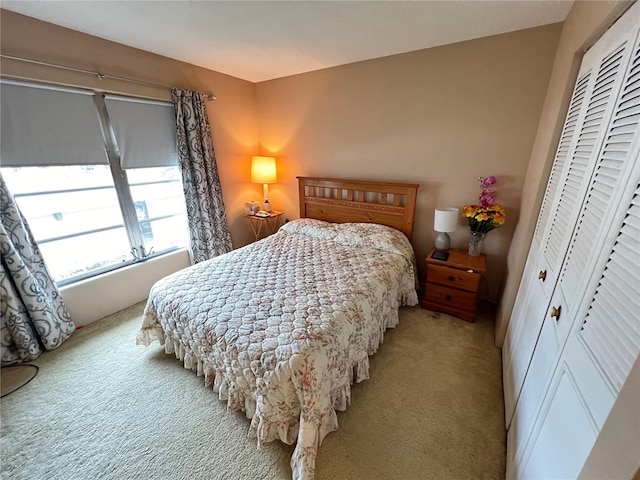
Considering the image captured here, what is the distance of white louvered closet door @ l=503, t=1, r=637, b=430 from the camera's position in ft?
3.41

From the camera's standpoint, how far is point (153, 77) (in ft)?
7.98

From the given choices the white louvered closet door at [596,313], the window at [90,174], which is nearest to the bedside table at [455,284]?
the white louvered closet door at [596,313]

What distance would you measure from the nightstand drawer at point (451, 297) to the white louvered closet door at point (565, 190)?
1.61 ft

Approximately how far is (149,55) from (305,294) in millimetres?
2618

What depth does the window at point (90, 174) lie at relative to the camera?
1879 millimetres

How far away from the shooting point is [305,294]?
1.69 m

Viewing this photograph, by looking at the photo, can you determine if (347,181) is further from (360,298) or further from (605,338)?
(605,338)

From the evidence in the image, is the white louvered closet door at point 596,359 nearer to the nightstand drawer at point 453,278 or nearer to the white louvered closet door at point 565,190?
the white louvered closet door at point 565,190

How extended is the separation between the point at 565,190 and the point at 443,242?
1.20 meters

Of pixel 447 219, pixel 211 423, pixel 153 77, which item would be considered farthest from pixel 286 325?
pixel 153 77

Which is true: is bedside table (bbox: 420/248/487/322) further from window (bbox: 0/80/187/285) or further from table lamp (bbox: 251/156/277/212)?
window (bbox: 0/80/187/285)

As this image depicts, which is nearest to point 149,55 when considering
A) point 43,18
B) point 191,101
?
point 191,101

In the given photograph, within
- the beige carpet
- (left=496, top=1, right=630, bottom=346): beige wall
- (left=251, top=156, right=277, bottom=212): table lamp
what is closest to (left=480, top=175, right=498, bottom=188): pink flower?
(left=496, top=1, right=630, bottom=346): beige wall

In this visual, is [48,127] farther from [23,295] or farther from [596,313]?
[596,313]
